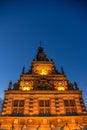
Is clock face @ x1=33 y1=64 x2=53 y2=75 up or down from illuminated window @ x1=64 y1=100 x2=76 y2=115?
up

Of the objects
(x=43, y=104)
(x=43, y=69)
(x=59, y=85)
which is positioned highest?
(x=43, y=69)

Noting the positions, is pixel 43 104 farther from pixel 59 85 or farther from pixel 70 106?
pixel 59 85

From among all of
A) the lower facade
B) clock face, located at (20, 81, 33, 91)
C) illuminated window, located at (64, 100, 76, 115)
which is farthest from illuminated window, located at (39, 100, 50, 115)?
clock face, located at (20, 81, 33, 91)

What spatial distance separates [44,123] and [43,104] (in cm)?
228

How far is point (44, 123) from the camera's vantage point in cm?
1437

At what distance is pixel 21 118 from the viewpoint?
14.6m

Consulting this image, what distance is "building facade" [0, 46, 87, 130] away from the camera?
14.3 metres

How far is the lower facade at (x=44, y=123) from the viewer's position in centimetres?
1401

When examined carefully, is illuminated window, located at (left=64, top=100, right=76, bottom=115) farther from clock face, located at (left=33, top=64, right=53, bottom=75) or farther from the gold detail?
clock face, located at (left=33, top=64, right=53, bottom=75)

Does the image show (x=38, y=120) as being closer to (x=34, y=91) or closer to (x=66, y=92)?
(x=34, y=91)

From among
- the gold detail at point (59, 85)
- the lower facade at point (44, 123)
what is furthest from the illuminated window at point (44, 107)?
the gold detail at point (59, 85)

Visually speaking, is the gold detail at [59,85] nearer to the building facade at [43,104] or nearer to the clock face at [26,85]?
the building facade at [43,104]

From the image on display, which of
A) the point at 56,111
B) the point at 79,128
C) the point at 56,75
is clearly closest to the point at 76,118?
the point at 79,128

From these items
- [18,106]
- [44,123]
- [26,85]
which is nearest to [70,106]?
[44,123]
